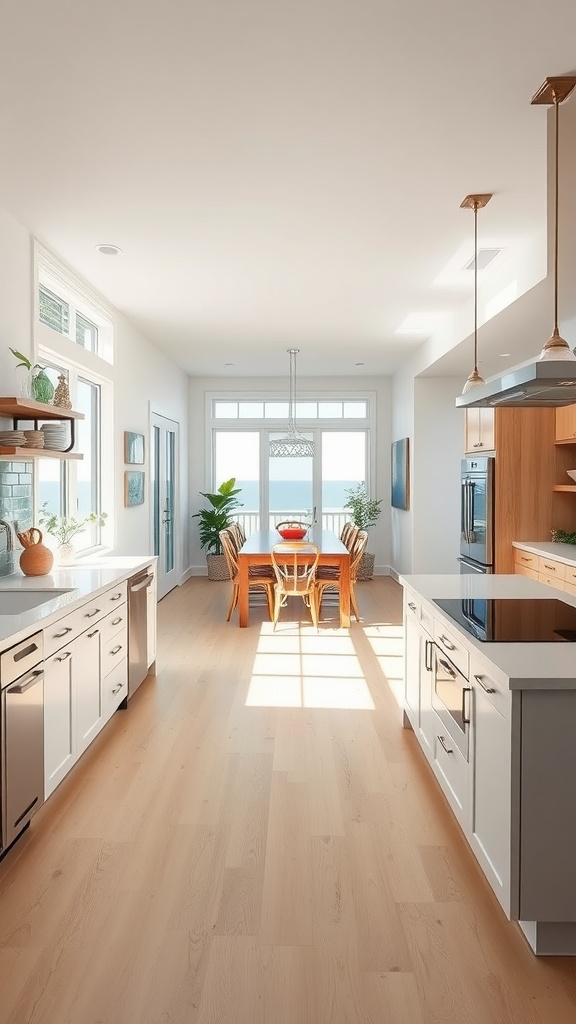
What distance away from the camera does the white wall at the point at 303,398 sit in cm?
1007

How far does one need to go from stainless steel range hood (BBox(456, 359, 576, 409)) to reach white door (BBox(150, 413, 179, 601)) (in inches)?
197

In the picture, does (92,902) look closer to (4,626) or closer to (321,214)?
(4,626)

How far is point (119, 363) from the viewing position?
614 centimetres

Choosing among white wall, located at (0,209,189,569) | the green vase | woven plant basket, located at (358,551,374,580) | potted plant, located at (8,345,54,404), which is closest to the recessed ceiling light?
white wall, located at (0,209,189,569)

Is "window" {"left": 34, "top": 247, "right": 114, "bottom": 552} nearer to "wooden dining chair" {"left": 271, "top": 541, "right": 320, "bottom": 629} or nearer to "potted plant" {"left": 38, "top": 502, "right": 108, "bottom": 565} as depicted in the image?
"potted plant" {"left": 38, "top": 502, "right": 108, "bottom": 565}

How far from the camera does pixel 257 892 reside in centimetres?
230

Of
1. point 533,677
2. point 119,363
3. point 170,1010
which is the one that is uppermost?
point 119,363

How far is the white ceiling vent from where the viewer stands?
454 centimetres

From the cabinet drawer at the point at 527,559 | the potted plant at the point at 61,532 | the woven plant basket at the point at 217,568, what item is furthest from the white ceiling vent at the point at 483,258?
the woven plant basket at the point at 217,568

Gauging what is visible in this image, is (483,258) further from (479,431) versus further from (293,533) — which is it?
(293,533)

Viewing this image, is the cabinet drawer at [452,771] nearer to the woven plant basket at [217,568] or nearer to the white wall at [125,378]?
the white wall at [125,378]

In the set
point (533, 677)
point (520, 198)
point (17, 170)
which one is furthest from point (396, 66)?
point (533, 677)

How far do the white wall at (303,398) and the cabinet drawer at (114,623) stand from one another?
599cm

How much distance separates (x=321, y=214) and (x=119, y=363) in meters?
2.77
